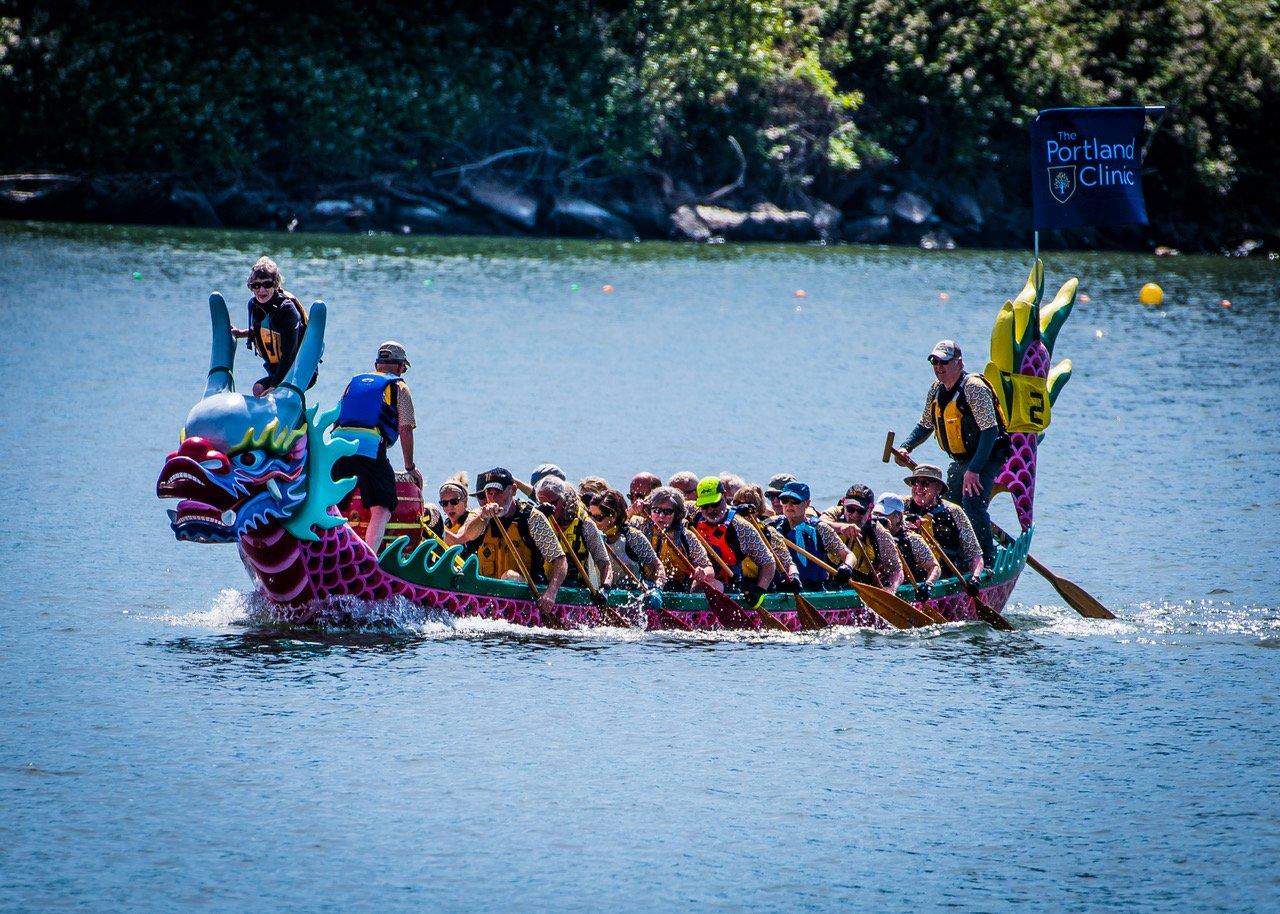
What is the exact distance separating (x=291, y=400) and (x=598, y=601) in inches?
146

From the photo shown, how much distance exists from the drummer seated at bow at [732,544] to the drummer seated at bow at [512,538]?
1644 mm

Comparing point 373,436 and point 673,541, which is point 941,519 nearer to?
point 673,541

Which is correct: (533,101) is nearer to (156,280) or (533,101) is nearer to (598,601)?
(156,280)

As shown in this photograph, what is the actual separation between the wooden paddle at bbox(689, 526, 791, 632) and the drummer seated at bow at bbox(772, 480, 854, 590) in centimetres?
46

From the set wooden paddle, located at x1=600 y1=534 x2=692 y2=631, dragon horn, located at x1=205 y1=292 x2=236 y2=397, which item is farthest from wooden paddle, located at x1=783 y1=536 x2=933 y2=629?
dragon horn, located at x1=205 y1=292 x2=236 y2=397

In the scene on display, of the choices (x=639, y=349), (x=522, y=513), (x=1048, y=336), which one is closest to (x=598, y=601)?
(x=522, y=513)

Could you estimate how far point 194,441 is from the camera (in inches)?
627

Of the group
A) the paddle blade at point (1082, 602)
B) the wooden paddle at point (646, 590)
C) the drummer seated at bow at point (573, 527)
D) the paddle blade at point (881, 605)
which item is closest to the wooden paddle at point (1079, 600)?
the paddle blade at point (1082, 602)

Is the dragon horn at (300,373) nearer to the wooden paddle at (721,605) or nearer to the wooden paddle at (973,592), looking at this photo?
the wooden paddle at (721,605)

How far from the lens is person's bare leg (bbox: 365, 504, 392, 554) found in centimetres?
1772

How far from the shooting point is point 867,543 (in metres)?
18.9

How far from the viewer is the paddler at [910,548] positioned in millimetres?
18703

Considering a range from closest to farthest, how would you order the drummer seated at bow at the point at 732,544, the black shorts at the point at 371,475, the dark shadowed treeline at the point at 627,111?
the black shorts at the point at 371,475 → the drummer seated at bow at the point at 732,544 → the dark shadowed treeline at the point at 627,111

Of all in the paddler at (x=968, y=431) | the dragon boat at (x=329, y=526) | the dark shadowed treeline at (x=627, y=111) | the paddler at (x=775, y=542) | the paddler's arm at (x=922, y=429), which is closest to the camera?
the dragon boat at (x=329, y=526)
